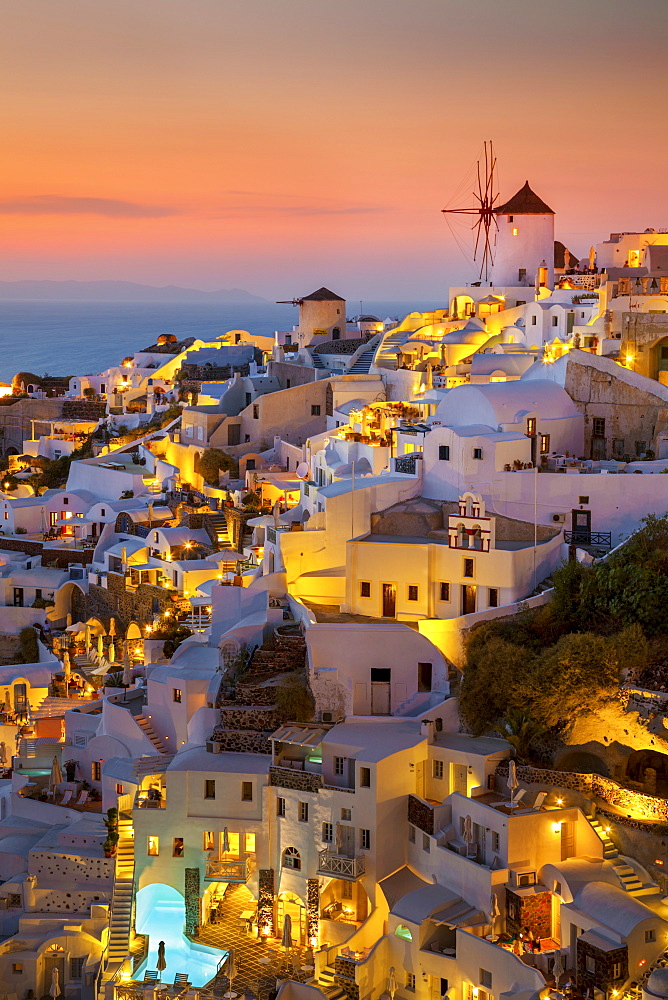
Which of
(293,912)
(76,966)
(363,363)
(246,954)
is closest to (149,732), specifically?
(76,966)

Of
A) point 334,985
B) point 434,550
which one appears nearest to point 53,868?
point 334,985

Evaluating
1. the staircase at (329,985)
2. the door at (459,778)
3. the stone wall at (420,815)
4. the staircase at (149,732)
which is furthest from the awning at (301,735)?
the staircase at (149,732)

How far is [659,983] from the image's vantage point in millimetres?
18266

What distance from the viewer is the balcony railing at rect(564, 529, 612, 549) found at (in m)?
27.2

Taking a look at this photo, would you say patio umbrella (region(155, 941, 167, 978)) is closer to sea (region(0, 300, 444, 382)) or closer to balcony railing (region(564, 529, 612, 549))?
balcony railing (region(564, 529, 612, 549))

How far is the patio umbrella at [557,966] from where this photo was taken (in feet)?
65.8

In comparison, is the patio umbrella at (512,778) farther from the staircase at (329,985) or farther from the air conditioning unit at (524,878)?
the staircase at (329,985)

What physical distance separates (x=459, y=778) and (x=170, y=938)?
19.6 feet

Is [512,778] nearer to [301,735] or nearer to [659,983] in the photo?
[301,735]

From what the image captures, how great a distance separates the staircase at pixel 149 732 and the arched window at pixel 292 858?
18.3 feet

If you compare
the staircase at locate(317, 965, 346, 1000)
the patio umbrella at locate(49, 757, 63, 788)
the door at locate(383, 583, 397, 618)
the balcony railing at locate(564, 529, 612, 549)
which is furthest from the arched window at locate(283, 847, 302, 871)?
the patio umbrella at locate(49, 757, 63, 788)

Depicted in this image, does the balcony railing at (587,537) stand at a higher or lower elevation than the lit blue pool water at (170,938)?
higher

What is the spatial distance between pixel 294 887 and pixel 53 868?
19.3ft

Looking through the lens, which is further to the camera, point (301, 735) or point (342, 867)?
point (301, 735)
